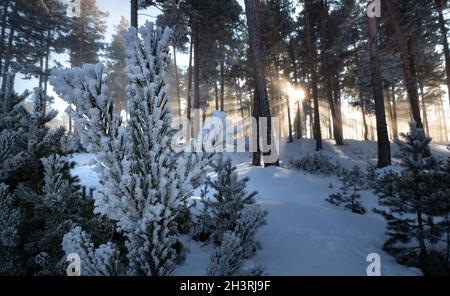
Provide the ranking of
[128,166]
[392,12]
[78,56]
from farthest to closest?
1. [78,56]
2. [392,12]
3. [128,166]

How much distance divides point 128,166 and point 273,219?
3.68m

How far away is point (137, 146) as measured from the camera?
1.74 meters

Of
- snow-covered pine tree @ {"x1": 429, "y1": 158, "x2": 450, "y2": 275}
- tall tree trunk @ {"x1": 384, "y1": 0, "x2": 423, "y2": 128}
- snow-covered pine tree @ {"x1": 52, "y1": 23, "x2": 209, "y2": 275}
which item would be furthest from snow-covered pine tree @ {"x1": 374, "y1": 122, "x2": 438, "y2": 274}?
tall tree trunk @ {"x1": 384, "y1": 0, "x2": 423, "y2": 128}

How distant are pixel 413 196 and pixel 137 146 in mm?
4128

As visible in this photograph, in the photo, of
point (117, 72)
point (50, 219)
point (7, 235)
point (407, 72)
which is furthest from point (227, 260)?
point (117, 72)

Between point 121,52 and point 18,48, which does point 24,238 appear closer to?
point 18,48

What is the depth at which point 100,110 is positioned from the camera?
1.62 m

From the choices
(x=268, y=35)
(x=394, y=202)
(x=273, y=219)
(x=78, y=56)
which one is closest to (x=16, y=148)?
(x=273, y=219)

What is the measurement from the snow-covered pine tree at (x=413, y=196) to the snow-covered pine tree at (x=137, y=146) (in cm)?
378

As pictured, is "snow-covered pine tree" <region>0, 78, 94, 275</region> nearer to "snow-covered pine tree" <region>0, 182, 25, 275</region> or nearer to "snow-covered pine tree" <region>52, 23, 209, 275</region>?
"snow-covered pine tree" <region>0, 182, 25, 275</region>

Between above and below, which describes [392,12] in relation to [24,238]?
above

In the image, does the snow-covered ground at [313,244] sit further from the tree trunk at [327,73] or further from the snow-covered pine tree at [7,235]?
the tree trunk at [327,73]

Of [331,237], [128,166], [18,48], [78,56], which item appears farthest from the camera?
[78,56]

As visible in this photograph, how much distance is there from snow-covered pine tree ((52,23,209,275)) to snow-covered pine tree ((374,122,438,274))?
3.78m
